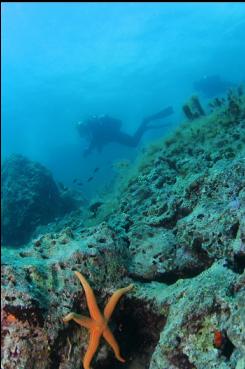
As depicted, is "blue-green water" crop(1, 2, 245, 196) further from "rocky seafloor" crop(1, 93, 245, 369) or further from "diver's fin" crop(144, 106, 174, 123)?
"rocky seafloor" crop(1, 93, 245, 369)

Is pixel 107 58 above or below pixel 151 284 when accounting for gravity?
above

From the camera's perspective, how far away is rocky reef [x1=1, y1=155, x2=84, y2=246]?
15258 mm

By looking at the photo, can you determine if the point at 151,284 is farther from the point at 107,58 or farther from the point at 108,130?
the point at 107,58

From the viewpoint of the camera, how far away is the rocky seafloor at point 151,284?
3.22 metres

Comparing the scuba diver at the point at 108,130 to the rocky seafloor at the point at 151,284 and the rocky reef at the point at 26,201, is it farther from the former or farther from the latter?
the rocky seafloor at the point at 151,284

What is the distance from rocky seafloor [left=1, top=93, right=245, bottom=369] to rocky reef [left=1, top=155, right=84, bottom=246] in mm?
10172

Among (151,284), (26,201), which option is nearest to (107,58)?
(26,201)

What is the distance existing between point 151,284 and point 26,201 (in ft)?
39.4

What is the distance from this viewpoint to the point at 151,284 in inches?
169

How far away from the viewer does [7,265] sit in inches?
142

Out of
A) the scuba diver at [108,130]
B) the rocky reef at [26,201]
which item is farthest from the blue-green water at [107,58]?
the rocky reef at [26,201]

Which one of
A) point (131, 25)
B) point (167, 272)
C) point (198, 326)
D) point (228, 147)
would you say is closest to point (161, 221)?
point (167, 272)

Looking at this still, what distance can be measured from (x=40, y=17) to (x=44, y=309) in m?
48.4

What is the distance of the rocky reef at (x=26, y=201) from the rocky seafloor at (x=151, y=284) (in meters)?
10.2
